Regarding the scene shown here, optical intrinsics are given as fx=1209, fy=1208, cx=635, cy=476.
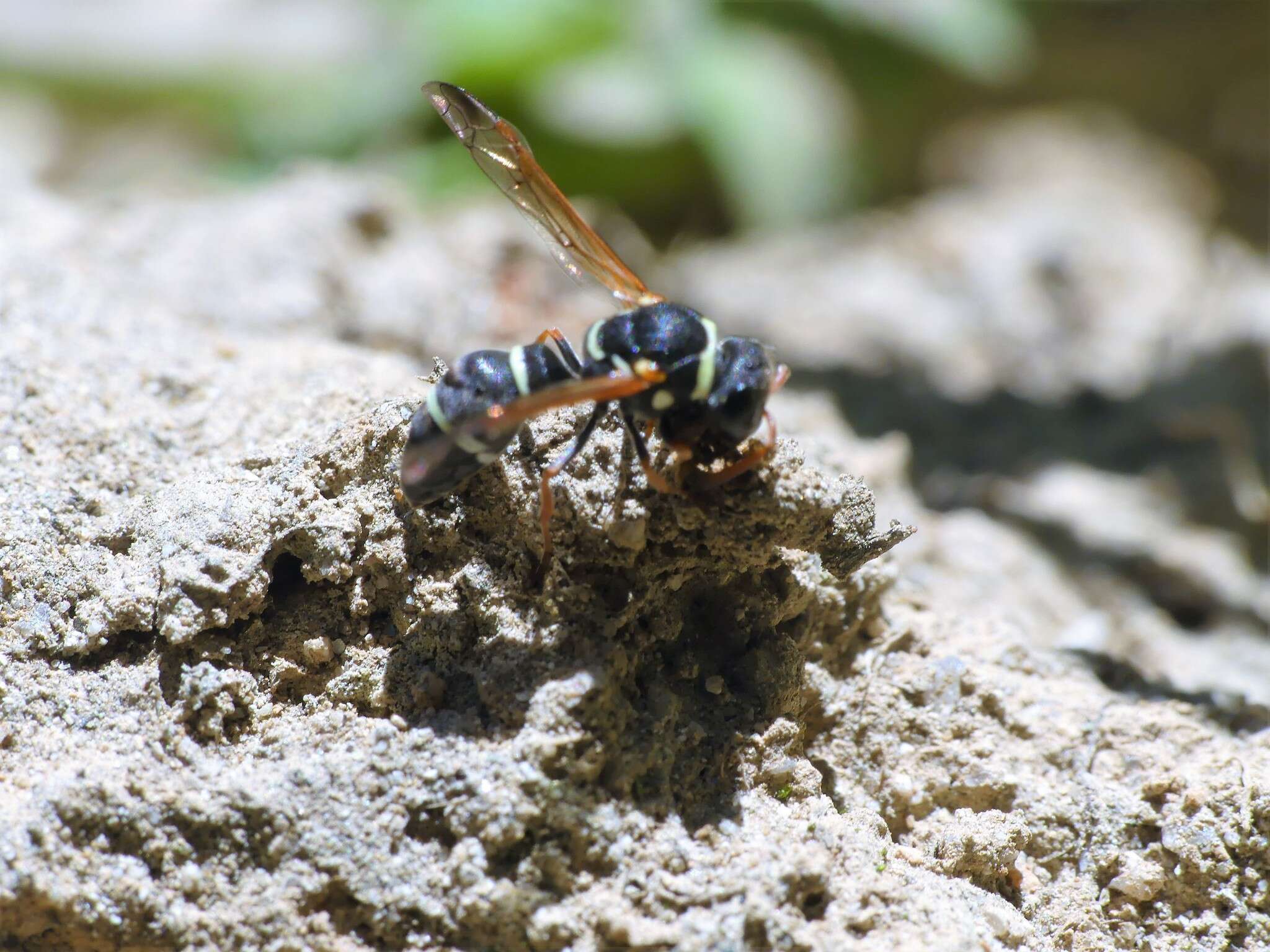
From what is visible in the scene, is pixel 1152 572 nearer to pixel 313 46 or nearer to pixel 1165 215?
pixel 1165 215

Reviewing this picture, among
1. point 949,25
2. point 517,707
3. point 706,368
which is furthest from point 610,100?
point 517,707

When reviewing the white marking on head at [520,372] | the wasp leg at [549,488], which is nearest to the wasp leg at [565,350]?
the white marking on head at [520,372]

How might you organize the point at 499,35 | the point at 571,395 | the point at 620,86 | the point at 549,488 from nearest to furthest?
the point at 571,395
the point at 549,488
the point at 499,35
the point at 620,86

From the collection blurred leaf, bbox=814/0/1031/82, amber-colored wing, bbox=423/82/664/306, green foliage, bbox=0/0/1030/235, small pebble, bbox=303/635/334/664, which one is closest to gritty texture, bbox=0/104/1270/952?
small pebble, bbox=303/635/334/664

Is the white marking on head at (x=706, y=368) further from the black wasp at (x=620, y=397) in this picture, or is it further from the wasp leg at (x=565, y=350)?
the wasp leg at (x=565, y=350)

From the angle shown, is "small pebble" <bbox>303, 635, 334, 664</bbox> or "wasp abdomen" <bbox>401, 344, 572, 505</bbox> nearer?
"wasp abdomen" <bbox>401, 344, 572, 505</bbox>

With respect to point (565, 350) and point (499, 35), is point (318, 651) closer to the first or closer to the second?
point (565, 350)

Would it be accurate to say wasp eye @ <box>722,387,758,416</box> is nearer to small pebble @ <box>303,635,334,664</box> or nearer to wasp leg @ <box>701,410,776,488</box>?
wasp leg @ <box>701,410,776,488</box>
